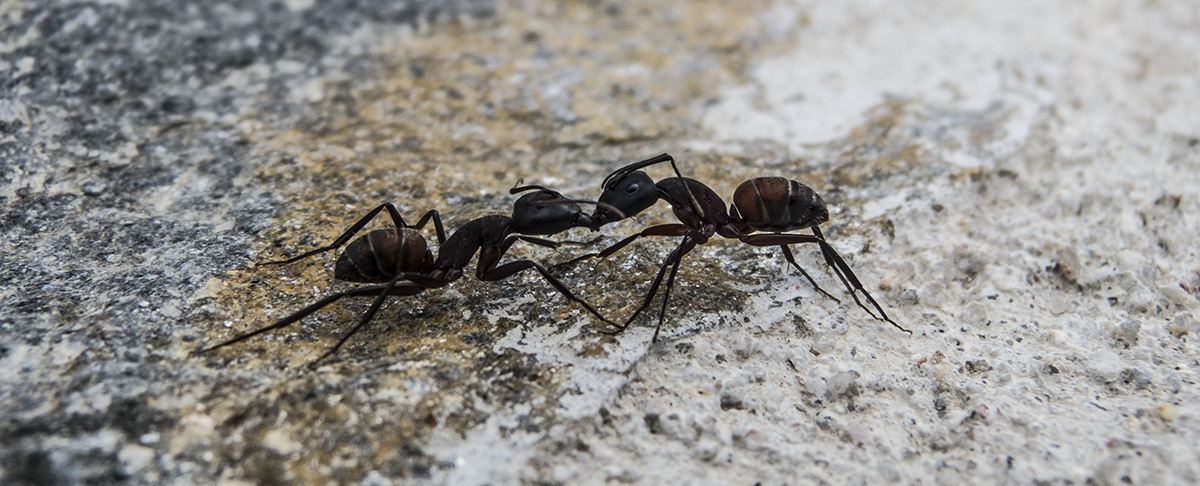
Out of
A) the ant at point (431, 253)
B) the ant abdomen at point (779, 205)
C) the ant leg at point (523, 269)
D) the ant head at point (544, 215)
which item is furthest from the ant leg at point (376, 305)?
the ant abdomen at point (779, 205)

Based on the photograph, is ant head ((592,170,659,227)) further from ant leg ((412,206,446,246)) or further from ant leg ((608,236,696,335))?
ant leg ((412,206,446,246))

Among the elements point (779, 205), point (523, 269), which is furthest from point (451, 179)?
point (779, 205)

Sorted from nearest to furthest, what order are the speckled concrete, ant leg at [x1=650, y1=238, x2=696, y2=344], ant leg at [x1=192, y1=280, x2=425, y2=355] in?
the speckled concrete
ant leg at [x1=192, y1=280, x2=425, y2=355]
ant leg at [x1=650, y1=238, x2=696, y2=344]

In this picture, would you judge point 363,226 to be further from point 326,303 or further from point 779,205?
point 779,205

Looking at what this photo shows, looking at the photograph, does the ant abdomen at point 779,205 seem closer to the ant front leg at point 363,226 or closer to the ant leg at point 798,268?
the ant leg at point 798,268

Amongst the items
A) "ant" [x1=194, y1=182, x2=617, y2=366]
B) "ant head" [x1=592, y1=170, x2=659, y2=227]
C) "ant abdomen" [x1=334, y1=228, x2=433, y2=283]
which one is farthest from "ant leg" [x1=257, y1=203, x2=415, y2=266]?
"ant head" [x1=592, y1=170, x2=659, y2=227]

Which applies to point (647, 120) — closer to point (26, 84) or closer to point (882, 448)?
point (882, 448)
